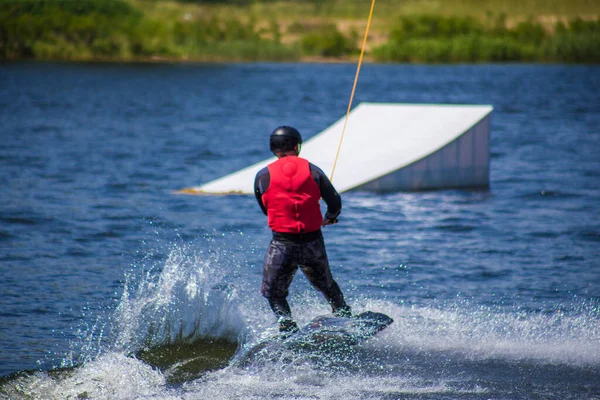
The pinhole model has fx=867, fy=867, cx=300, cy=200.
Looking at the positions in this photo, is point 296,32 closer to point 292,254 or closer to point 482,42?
point 482,42

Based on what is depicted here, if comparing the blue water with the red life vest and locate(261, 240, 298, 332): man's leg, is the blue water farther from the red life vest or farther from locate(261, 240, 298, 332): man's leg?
the red life vest

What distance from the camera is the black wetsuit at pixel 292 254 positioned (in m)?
6.54

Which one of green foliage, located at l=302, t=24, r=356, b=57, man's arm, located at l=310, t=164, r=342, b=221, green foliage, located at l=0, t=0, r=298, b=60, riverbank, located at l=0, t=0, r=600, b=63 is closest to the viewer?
man's arm, located at l=310, t=164, r=342, b=221

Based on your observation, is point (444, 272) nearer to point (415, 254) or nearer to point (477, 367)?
point (415, 254)

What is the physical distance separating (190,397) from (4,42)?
8407 cm

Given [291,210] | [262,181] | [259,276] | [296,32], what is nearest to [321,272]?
[291,210]

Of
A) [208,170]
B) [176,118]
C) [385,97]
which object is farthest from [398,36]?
[208,170]

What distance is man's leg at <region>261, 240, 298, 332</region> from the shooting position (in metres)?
6.57

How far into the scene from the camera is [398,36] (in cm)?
8894

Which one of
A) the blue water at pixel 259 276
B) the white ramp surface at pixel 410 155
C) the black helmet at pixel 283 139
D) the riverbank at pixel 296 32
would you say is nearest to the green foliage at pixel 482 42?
the riverbank at pixel 296 32

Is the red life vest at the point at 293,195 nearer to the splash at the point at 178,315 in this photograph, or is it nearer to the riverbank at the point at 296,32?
the splash at the point at 178,315

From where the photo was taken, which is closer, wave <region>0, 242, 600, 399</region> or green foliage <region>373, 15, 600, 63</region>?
wave <region>0, 242, 600, 399</region>

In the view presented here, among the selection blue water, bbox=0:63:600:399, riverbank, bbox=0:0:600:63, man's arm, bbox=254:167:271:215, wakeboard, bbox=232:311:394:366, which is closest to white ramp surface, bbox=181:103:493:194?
blue water, bbox=0:63:600:399

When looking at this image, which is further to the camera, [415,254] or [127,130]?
[127,130]
